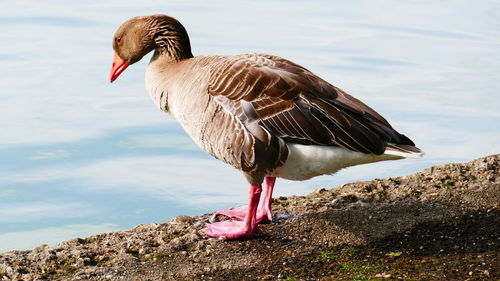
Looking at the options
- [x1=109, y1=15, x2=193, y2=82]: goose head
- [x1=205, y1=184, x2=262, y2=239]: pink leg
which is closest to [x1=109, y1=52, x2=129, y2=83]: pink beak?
[x1=109, y1=15, x2=193, y2=82]: goose head

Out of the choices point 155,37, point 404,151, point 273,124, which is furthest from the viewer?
point 155,37

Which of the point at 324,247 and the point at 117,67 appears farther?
the point at 117,67

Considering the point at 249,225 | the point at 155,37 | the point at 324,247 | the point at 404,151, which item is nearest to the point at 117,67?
the point at 155,37

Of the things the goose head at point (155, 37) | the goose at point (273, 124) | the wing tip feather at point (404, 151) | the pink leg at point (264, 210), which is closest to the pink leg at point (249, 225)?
the goose at point (273, 124)

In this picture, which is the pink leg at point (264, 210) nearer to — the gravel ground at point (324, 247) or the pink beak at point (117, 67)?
the gravel ground at point (324, 247)

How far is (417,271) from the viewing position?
5.76 meters

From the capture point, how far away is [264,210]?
22.9 ft

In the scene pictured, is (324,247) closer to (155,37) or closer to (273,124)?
(273,124)

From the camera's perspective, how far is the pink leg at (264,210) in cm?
695

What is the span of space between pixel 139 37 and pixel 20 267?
2656 mm

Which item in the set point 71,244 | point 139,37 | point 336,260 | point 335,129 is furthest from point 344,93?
point 71,244

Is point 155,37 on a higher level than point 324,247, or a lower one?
higher

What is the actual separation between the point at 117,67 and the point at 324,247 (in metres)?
3.14

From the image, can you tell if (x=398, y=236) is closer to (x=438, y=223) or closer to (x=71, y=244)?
(x=438, y=223)
